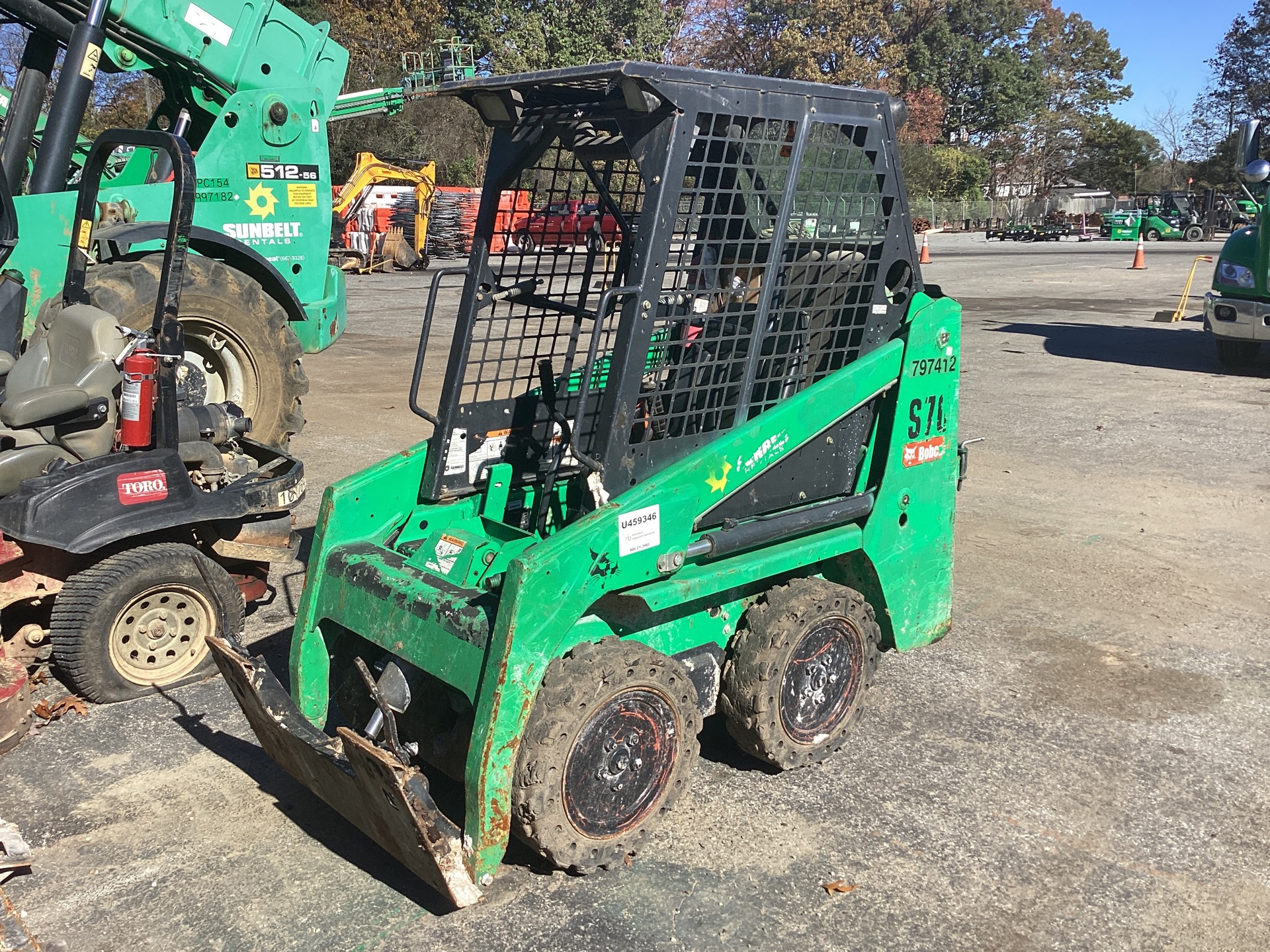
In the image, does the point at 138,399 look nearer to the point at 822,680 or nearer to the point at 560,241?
the point at 560,241

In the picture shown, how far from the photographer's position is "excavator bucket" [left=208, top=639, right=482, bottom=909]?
3088mm

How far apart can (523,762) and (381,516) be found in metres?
1.24

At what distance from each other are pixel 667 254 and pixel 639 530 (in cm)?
85

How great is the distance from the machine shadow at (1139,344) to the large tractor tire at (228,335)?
9.37m

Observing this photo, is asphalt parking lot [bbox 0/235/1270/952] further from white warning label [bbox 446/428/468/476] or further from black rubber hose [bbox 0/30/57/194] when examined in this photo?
black rubber hose [bbox 0/30/57/194]

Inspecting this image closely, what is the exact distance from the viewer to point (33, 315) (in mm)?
7164

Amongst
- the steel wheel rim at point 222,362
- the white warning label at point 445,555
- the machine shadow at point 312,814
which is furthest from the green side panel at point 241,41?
the white warning label at point 445,555

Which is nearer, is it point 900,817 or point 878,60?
point 900,817

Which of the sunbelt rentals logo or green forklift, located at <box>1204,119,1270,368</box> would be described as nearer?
the sunbelt rentals logo

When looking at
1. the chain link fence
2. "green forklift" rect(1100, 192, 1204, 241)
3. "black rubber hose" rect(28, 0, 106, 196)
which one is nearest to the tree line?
the chain link fence

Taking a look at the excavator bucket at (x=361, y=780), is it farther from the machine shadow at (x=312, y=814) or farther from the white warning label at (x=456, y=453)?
the white warning label at (x=456, y=453)

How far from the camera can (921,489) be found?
4477 mm

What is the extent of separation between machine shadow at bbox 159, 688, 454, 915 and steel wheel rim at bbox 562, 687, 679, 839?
506 mm

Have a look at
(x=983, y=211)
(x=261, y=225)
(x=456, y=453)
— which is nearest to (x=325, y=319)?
(x=261, y=225)
